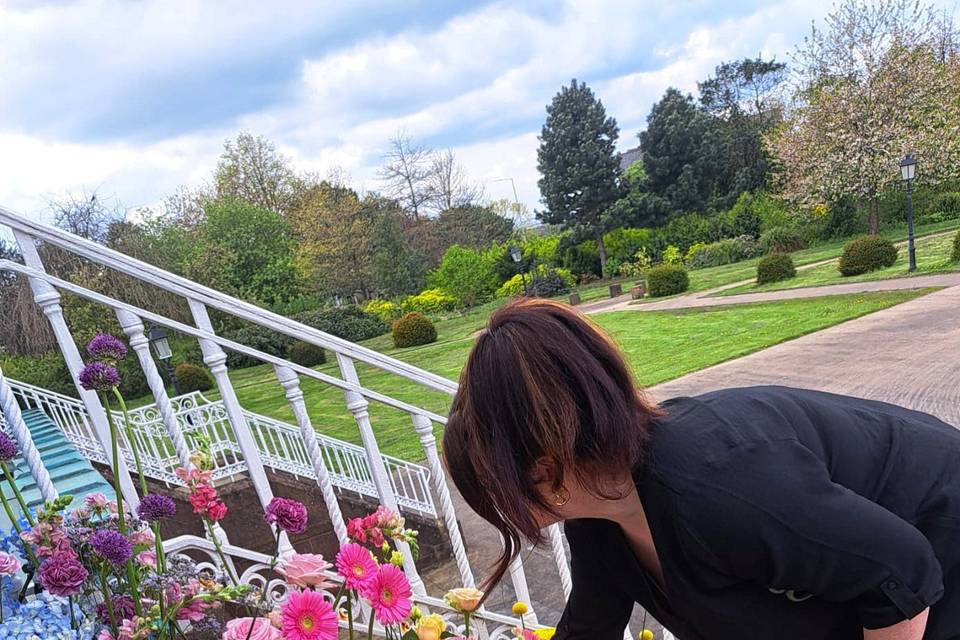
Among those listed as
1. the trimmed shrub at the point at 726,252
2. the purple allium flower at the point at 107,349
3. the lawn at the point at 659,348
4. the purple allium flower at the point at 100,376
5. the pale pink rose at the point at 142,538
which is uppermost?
the purple allium flower at the point at 107,349

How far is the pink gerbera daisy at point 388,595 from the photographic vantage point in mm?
814

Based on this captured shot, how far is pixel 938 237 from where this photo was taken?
14.5m

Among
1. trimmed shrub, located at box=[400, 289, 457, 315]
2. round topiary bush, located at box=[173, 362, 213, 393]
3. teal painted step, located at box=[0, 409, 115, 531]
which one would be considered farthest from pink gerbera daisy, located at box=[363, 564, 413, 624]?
trimmed shrub, located at box=[400, 289, 457, 315]

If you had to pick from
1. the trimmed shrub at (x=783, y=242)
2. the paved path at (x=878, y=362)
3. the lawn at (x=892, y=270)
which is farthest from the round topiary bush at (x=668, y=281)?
the paved path at (x=878, y=362)

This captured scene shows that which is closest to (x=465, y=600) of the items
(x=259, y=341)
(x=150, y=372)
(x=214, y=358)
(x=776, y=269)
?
(x=214, y=358)

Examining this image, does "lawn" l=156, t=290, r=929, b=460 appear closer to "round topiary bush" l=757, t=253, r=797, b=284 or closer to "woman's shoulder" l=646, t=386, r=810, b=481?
"round topiary bush" l=757, t=253, r=797, b=284

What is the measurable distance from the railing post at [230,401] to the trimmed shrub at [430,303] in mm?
20002

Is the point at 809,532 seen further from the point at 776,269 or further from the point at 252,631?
the point at 776,269

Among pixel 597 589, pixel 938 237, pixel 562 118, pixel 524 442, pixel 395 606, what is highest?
pixel 562 118

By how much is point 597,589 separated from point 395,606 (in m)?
0.46

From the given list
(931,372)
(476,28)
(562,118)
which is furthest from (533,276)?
(931,372)

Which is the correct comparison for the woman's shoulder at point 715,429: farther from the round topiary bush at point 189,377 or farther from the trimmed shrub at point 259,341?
the trimmed shrub at point 259,341

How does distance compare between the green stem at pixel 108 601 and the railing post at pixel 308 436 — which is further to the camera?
the railing post at pixel 308 436

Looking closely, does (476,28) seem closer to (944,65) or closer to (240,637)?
(240,637)
